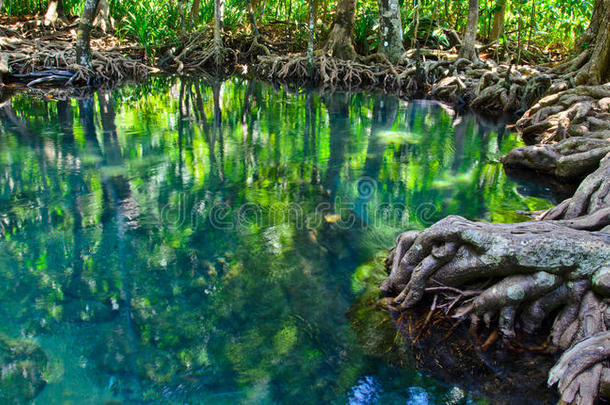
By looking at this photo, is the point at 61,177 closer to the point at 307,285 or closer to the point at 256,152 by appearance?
the point at 256,152

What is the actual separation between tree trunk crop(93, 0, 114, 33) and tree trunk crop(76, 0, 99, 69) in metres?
6.28

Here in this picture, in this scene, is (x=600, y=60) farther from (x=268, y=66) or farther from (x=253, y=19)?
(x=253, y=19)

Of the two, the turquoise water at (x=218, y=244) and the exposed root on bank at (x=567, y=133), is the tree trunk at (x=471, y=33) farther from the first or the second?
the turquoise water at (x=218, y=244)

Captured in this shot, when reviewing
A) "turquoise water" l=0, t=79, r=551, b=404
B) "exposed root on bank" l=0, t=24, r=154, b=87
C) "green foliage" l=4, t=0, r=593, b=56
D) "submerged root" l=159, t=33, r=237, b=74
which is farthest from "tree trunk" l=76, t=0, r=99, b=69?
"submerged root" l=159, t=33, r=237, b=74

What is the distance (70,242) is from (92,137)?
Result: 14.6 feet

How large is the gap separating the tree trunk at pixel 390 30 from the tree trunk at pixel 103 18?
11.0 meters

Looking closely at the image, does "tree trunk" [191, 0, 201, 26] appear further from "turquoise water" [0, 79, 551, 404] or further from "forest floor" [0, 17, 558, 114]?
"turquoise water" [0, 79, 551, 404]

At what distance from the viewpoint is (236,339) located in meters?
3.69

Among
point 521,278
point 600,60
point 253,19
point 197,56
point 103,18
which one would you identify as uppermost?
point 253,19

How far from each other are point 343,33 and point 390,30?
1663 millimetres

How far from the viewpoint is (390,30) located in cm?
1653

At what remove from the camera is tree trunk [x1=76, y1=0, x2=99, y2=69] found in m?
12.7

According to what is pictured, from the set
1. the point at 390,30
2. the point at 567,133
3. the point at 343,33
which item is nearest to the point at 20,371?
the point at 567,133

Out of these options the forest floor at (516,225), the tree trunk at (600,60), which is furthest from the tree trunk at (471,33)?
the tree trunk at (600,60)
